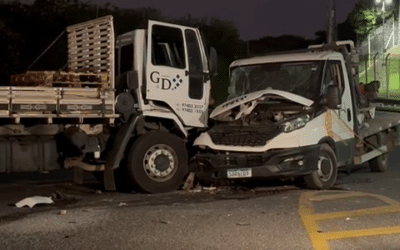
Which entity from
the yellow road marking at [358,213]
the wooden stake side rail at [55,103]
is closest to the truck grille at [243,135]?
the wooden stake side rail at [55,103]

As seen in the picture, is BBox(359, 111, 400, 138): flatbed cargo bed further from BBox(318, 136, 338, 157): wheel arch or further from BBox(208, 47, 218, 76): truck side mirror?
BBox(208, 47, 218, 76): truck side mirror

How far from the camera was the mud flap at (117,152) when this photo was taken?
38.5ft

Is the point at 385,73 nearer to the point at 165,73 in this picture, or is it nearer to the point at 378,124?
the point at 378,124

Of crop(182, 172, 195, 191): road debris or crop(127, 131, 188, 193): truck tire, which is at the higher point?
crop(127, 131, 188, 193): truck tire

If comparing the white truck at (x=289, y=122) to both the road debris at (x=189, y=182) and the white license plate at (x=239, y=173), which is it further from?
the road debris at (x=189, y=182)

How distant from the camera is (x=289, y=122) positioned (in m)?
11.6

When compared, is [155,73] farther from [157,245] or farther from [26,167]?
[157,245]

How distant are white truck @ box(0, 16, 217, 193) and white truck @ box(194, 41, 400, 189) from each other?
623 mm

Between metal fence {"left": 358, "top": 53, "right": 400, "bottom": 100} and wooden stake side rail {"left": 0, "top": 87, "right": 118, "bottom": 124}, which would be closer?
wooden stake side rail {"left": 0, "top": 87, "right": 118, "bottom": 124}

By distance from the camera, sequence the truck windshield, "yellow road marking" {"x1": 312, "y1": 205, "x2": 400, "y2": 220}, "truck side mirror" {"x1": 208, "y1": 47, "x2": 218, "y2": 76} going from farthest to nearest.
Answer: "truck side mirror" {"x1": 208, "y1": 47, "x2": 218, "y2": 76} → the truck windshield → "yellow road marking" {"x1": 312, "y1": 205, "x2": 400, "y2": 220}

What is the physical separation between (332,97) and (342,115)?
956 mm

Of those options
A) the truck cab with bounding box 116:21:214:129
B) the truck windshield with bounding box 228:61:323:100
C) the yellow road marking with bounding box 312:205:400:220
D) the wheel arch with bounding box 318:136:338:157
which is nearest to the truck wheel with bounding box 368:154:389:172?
the wheel arch with bounding box 318:136:338:157

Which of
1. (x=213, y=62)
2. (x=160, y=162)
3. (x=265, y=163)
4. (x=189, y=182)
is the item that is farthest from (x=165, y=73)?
(x=265, y=163)

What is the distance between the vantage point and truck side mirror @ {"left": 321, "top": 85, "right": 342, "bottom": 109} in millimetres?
11789
